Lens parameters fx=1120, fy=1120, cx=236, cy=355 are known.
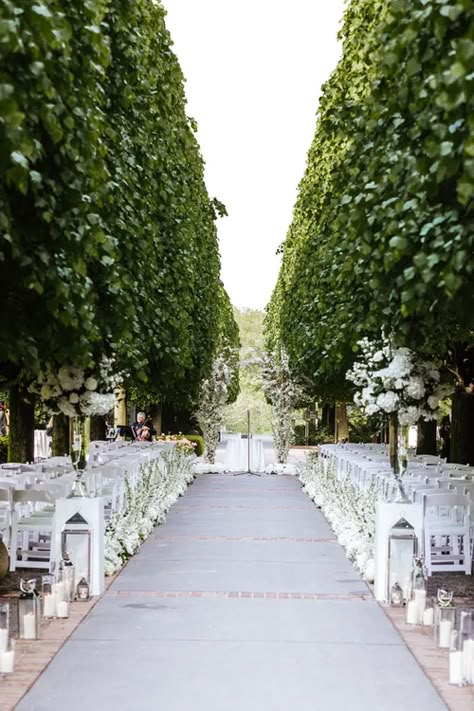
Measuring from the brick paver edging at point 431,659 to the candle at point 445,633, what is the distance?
0.06 m

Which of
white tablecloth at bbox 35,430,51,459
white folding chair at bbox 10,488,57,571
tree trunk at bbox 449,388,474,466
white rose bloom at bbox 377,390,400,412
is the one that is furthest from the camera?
white tablecloth at bbox 35,430,51,459

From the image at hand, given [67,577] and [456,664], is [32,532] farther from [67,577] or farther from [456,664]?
[456,664]

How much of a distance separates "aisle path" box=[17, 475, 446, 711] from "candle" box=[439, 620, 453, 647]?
307 mm

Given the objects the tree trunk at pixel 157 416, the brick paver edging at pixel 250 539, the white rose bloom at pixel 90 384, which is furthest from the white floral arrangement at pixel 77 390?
the tree trunk at pixel 157 416

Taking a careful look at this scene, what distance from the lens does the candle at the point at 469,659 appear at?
24.5 ft

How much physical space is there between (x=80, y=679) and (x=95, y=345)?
5.10 meters

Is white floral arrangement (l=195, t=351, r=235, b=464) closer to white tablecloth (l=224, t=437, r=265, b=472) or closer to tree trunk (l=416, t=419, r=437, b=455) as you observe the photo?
white tablecloth (l=224, t=437, r=265, b=472)

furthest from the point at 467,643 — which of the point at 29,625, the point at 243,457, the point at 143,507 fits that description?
the point at 243,457

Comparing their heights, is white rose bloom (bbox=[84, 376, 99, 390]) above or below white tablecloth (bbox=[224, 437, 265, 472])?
above

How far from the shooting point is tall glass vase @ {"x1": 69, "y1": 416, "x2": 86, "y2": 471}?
12.0m

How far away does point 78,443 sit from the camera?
1225cm

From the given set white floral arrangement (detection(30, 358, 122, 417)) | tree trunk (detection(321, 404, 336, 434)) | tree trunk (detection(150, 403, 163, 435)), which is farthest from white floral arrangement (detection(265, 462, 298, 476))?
white floral arrangement (detection(30, 358, 122, 417))

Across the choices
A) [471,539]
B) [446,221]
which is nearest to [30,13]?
[446,221]

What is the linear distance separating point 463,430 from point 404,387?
1014 cm
